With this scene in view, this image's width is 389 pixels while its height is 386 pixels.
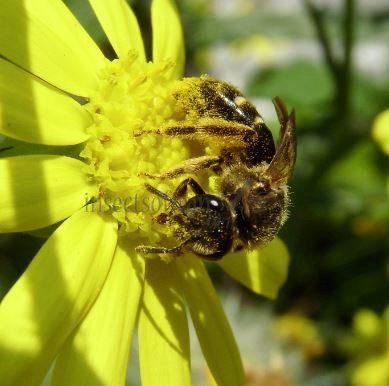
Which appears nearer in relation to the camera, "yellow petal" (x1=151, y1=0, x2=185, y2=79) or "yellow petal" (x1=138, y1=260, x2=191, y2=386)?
"yellow petal" (x1=138, y1=260, x2=191, y2=386)

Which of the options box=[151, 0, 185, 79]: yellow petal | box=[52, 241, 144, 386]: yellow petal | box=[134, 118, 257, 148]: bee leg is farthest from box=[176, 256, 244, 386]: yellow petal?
box=[151, 0, 185, 79]: yellow petal

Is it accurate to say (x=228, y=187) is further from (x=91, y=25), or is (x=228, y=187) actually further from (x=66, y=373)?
(x=91, y=25)

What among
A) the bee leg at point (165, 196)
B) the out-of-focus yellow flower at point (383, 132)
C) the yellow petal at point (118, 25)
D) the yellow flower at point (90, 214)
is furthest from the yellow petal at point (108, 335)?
the out-of-focus yellow flower at point (383, 132)

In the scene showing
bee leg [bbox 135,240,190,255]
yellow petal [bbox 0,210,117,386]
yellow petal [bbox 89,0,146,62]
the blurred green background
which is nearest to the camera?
yellow petal [bbox 0,210,117,386]

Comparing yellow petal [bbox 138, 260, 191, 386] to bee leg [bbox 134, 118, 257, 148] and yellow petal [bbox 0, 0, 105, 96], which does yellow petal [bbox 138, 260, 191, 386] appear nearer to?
bee leg [bbox 134, 118, 257, 148]

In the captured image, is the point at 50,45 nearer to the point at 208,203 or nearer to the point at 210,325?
the point at 208,203

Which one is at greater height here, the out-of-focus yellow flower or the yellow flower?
the yellow flower

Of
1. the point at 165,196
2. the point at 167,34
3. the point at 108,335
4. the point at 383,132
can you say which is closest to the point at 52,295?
the point at 108,335
